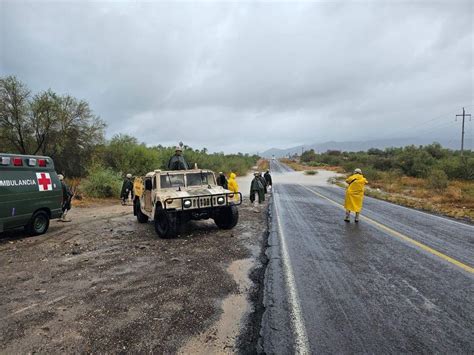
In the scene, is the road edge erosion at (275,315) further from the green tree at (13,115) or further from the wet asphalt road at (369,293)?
the green tree at (13,115)

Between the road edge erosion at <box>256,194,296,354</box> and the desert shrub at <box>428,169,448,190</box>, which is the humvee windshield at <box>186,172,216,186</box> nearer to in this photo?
the road edge erosion at <box>256,194,296,354</box>

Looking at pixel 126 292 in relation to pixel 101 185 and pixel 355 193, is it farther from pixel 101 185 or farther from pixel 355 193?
pixel 101 185

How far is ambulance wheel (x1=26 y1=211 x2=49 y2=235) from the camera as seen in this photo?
373 inches

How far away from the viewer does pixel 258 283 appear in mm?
5402

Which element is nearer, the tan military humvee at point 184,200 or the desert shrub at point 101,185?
the tan military humvee at point 184,200

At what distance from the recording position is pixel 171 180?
1021 centimetres

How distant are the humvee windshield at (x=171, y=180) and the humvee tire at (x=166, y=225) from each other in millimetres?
1038

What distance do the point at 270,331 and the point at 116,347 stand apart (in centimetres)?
164

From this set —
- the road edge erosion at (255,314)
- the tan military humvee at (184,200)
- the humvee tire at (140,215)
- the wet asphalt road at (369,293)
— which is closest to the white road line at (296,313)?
the wet asphalt road at (369,293)

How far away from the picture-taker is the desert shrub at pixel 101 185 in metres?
20.4

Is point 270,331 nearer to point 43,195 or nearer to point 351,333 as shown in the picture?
point 351,333

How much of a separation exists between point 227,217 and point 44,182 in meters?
5.45

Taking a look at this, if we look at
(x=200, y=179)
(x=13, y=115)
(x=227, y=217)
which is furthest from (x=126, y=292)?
(x=13, y=115)

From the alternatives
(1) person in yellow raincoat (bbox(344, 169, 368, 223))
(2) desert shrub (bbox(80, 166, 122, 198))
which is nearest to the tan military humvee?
(1) person in yellow raincoat (bbox(344, 169, 368, 223))
